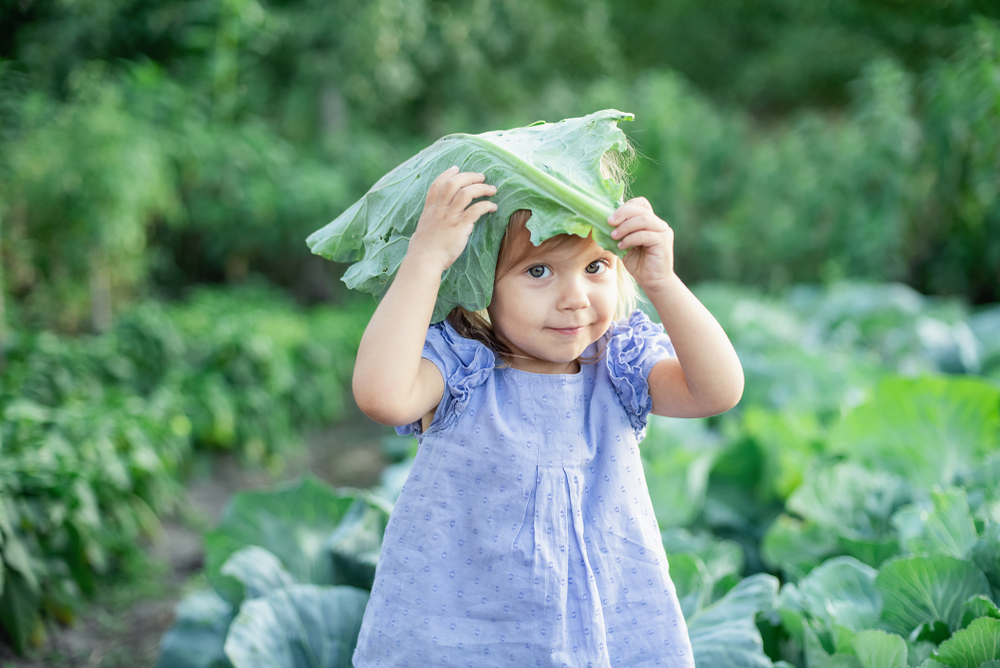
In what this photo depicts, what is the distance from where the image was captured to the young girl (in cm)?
123

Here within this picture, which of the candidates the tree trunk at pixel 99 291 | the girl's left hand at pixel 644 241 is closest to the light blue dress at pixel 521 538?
the girl's left hand at pixel 644 241

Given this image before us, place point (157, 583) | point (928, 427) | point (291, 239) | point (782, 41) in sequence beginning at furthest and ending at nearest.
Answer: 1. point (782, 41)
2. point (291, 239)
3. point (157, 583)
4. point (928, 427)

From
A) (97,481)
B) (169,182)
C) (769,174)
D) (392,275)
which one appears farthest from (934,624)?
(769,174)

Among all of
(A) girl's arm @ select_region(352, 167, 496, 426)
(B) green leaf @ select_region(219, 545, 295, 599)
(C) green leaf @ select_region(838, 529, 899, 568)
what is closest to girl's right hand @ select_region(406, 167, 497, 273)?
(A) girl's arm @ select_region(352, 167, 496, 426)

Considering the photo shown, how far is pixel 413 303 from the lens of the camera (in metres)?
1.16

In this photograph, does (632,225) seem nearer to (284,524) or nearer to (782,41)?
(284,524)

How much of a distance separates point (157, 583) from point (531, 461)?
2408 mm

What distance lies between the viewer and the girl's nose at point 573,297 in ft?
4.08

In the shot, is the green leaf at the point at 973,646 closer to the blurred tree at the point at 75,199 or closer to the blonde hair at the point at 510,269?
the blonde hair at the point at 510,269

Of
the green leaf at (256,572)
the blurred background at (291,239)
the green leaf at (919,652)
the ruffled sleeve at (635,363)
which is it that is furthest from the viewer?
the blurred background at (291,239)

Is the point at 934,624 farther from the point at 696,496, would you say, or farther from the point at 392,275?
the point at 392,275

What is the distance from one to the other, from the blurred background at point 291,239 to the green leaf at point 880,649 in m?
0.38

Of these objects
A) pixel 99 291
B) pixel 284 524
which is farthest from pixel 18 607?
pixel 99 291

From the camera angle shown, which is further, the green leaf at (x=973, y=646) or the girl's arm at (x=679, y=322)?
the green leaf at (x=973, y=646)
